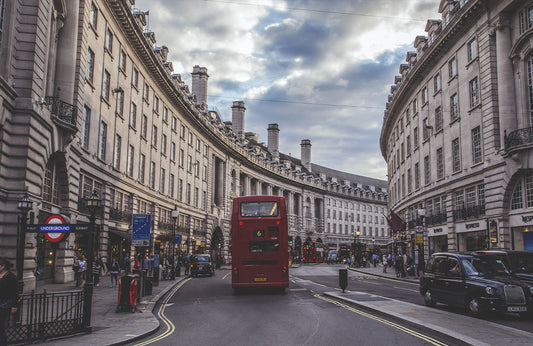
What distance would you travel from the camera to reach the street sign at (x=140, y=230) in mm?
20688

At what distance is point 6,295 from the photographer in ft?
28.7

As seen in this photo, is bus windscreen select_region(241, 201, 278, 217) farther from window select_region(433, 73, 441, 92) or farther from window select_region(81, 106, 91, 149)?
window select_region(433, 73, 441, 92)

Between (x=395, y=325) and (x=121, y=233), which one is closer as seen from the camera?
(x=395, y=325)

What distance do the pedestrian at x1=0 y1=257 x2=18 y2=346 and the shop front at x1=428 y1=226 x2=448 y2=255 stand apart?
34.3 meters

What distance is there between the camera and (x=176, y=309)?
17.1 m

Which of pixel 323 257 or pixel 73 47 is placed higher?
pixel 73 47

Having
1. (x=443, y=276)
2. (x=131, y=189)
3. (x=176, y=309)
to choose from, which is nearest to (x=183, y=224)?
(x=131, y=189)

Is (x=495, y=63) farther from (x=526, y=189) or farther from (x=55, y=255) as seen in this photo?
(x=55, y=255)

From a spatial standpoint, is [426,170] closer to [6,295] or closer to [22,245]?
[22,245]

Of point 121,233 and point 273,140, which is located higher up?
point 273,140

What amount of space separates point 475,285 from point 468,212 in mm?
21425

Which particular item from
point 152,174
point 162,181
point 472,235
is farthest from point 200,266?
point 472,235

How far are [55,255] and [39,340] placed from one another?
16.2 meters

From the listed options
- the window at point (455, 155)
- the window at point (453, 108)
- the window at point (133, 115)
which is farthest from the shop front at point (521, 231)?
the window at point (133, 115)
